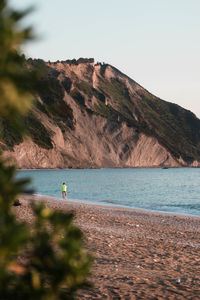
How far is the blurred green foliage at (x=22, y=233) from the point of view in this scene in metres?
1.48

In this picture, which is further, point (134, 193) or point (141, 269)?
point (134, 193)

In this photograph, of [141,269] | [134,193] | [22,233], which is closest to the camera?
[22,233]

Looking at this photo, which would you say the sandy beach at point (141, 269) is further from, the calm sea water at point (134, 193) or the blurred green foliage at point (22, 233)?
the blurred green foliage at point (22, 233)

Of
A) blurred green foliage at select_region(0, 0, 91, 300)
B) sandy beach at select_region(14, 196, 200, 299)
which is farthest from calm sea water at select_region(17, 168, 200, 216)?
blurred green foliage at select_region(0, 0, 91, 300)

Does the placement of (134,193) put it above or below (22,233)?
below

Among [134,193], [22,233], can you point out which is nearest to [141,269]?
[22,233]

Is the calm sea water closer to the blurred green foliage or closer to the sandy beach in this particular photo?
the sandy beach

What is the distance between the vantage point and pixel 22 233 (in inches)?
54.0

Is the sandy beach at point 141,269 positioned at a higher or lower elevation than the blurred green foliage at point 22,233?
lower

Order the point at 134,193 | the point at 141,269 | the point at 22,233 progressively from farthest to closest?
the point at 134,193
the point at 141,269
the point at 22,233

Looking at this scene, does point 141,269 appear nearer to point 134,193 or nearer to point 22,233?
point 22,233

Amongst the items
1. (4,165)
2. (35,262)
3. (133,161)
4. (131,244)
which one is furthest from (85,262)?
(133,161)

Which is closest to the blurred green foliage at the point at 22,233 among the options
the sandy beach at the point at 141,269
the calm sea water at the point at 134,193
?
the sandy beach at the point at 141,269

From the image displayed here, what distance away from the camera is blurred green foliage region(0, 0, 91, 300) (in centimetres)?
148
